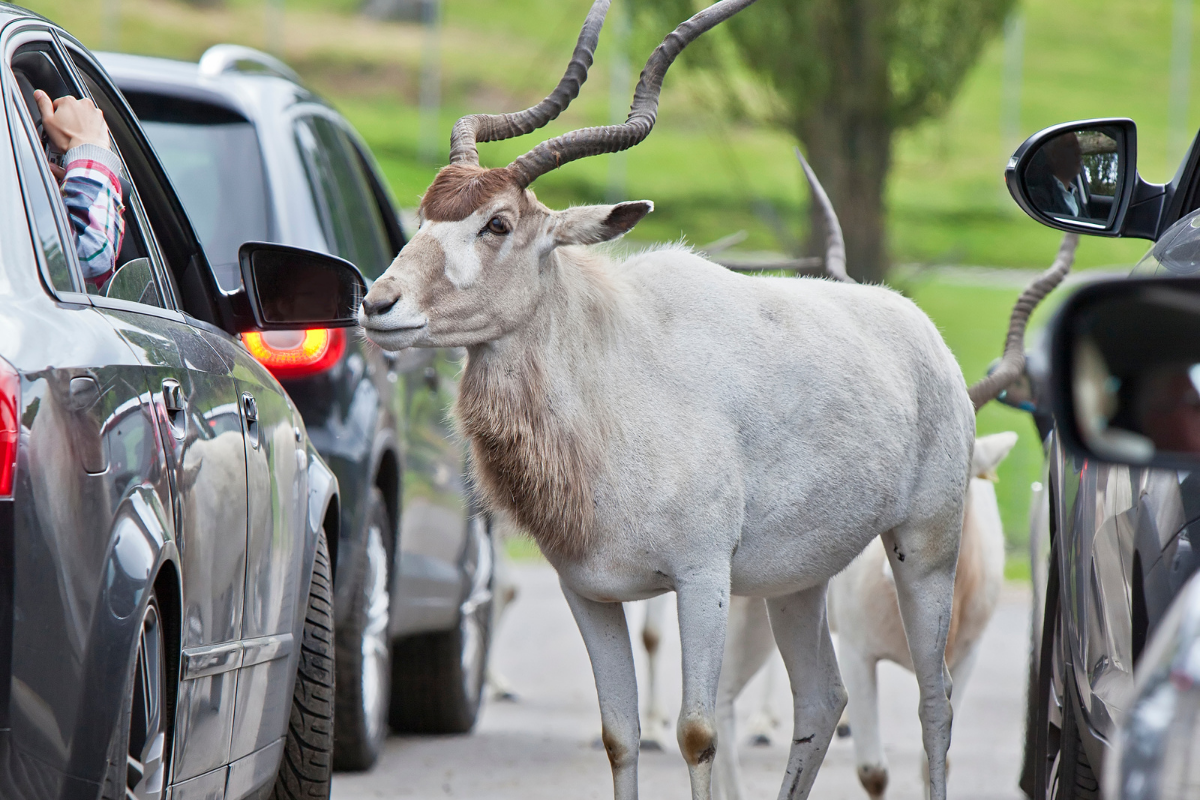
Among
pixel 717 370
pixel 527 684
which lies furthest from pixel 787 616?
pixel 527 684

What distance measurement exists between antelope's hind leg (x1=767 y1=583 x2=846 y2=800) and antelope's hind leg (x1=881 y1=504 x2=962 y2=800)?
27 centimetres

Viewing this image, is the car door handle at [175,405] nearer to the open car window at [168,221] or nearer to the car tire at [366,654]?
the open car window at [168,221]

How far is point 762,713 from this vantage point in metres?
8.13

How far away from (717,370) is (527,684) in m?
5.63

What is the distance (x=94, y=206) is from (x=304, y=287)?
818 millimetres

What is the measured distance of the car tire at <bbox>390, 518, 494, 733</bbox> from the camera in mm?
7883

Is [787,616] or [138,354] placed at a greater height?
[138,354]

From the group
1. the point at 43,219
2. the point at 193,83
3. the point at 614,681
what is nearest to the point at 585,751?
the point at 614,681

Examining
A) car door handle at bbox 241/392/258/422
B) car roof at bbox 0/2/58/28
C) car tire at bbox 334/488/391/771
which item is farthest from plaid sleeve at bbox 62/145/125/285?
car tire at bbox 334/488/391/771

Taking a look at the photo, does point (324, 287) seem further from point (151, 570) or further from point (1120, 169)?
point (1120, 169)

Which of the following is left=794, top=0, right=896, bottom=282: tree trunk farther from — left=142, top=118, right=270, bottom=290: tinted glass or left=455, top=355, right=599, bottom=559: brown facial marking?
left=455, top=355, right=599, bottom=559: brown facial marking

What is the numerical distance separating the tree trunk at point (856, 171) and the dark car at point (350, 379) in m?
8.50

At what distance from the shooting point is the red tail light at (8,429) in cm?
248

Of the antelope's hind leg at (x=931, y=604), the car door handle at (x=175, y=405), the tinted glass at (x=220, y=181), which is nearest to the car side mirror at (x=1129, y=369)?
the car door handle at (x=175, y=405)
